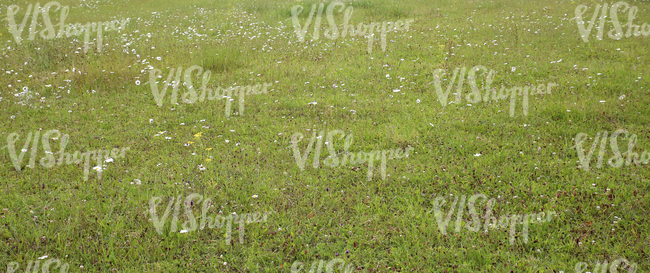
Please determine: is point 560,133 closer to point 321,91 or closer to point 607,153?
point 607,153

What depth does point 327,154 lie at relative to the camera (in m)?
5.93

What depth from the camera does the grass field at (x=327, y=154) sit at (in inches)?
161

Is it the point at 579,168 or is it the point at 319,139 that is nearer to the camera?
the point at 579,168

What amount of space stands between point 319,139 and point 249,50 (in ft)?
18.2

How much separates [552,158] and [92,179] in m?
5.92

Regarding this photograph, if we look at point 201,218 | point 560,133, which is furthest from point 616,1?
point 201,218

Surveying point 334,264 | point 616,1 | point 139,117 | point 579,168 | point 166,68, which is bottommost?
point 334,264

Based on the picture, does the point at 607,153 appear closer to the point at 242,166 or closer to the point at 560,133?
the point at 560,133

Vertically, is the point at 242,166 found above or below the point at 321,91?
below

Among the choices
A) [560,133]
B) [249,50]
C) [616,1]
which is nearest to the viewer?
[560,133]

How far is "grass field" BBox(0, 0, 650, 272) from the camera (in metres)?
4.09

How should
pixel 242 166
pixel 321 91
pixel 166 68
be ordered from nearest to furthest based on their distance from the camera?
pixel 242 166, pixel 321 91, pixel 166 68

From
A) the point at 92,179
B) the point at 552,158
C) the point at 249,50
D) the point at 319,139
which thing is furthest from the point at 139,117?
the point at 552,158

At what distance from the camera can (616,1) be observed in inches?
555
